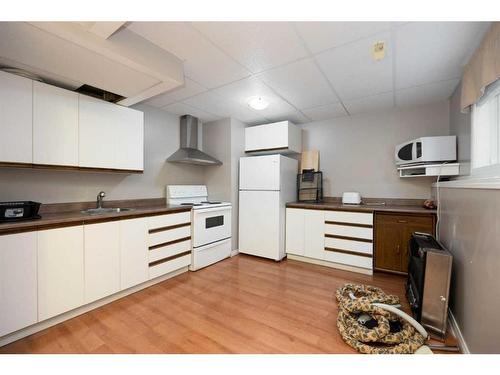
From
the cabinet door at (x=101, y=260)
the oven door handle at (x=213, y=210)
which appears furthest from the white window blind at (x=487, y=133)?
the cabinet door at (x=101, y=260)

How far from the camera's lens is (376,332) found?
1419 millimetres

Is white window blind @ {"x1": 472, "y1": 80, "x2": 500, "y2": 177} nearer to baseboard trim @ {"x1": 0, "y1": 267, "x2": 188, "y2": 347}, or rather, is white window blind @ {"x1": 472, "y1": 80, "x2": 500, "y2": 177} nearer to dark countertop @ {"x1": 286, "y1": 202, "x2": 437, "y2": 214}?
dark countertop @ {"x1": 286, "y1": 202, "x2": 437, "y2": 214}

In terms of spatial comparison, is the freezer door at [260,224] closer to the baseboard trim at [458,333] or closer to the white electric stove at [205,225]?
the white electric stove at [205,225]

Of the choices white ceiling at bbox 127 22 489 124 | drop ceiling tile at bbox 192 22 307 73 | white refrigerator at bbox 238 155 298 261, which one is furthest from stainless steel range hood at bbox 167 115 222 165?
drop ceiling tile at bbox 192 22 307 73

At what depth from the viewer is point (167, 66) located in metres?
1.73

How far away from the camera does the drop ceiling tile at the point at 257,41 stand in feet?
4.67

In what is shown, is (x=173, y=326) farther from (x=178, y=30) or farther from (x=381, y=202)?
(x=381, y=202)

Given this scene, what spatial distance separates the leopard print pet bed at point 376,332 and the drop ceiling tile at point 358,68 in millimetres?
1993

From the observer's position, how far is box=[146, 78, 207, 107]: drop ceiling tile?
2.29 metres

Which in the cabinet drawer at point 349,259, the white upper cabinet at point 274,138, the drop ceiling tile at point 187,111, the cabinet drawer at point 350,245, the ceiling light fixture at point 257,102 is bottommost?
the cabinet drawer at point 349,259

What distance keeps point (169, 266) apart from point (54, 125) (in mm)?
1748

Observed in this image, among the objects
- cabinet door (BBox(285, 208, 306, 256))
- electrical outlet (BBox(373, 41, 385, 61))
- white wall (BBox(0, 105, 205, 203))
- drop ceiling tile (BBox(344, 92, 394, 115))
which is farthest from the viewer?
cabinet door (BBox(285, 208, 306, 256))

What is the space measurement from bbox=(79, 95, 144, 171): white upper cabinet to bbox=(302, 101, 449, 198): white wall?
102 inches
